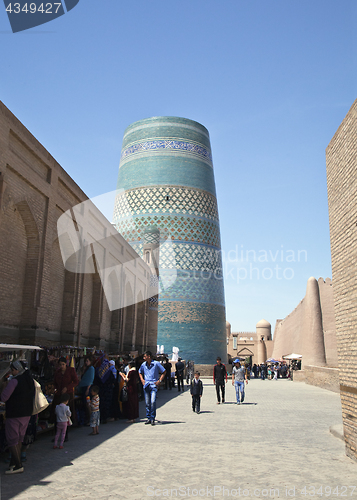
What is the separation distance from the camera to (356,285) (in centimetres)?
510

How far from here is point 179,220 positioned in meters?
24.4

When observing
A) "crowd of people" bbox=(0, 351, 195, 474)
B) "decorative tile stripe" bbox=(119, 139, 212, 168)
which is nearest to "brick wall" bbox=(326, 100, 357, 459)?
"crowd of people" bbox=(0, 351, 195, 474)

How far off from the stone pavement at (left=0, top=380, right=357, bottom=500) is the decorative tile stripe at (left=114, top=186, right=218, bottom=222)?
1784 cm

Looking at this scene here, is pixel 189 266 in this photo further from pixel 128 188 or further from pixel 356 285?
pixel 356 285

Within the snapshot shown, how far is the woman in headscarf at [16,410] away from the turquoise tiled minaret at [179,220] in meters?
18.8

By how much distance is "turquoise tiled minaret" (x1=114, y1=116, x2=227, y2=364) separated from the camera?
76.4 feet

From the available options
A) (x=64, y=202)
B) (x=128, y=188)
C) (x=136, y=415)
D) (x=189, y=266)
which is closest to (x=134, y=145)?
(x=128, y=188)

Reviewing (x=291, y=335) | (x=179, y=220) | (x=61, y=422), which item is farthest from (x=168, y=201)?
(x=61, y=422)

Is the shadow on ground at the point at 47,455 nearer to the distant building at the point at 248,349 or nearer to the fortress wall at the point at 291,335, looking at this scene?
the fortress wall at the point at 291,335

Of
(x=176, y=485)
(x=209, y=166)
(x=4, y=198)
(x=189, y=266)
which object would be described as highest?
Result: (x=209, y=166)

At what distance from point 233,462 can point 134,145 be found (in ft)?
76.6

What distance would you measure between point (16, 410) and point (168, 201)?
20.7 m

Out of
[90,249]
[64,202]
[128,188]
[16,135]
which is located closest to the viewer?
[16,135]

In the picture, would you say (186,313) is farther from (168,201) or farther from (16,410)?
(16,410)
